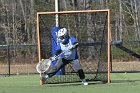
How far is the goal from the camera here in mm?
14562

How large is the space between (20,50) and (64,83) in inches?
265

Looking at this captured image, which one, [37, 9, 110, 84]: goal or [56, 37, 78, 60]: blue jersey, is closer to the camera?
[56, 37, 78, 60]: blue jersey

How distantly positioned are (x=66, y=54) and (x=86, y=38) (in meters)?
3.98

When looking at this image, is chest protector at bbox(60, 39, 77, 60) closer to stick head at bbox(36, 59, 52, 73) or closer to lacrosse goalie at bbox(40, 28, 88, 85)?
lacrosse goalie at bbox(40, 28, 88, 85)

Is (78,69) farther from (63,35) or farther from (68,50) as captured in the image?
(63,35)

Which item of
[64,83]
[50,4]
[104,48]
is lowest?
[64,83]

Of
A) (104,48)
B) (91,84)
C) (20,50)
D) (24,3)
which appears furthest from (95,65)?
(24,3)

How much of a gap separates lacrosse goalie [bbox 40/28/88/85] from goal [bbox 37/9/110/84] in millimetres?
636

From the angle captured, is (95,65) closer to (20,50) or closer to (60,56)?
(60,56)

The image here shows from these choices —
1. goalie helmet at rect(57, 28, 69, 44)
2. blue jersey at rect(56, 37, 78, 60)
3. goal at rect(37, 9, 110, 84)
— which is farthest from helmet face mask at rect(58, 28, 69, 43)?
goal at rect(37, 9, 110, 84)

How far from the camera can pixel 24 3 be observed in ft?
120

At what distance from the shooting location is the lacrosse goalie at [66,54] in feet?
44.0

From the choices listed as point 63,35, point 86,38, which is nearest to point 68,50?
Answer: point 63,35

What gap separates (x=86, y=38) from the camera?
57.4ft
